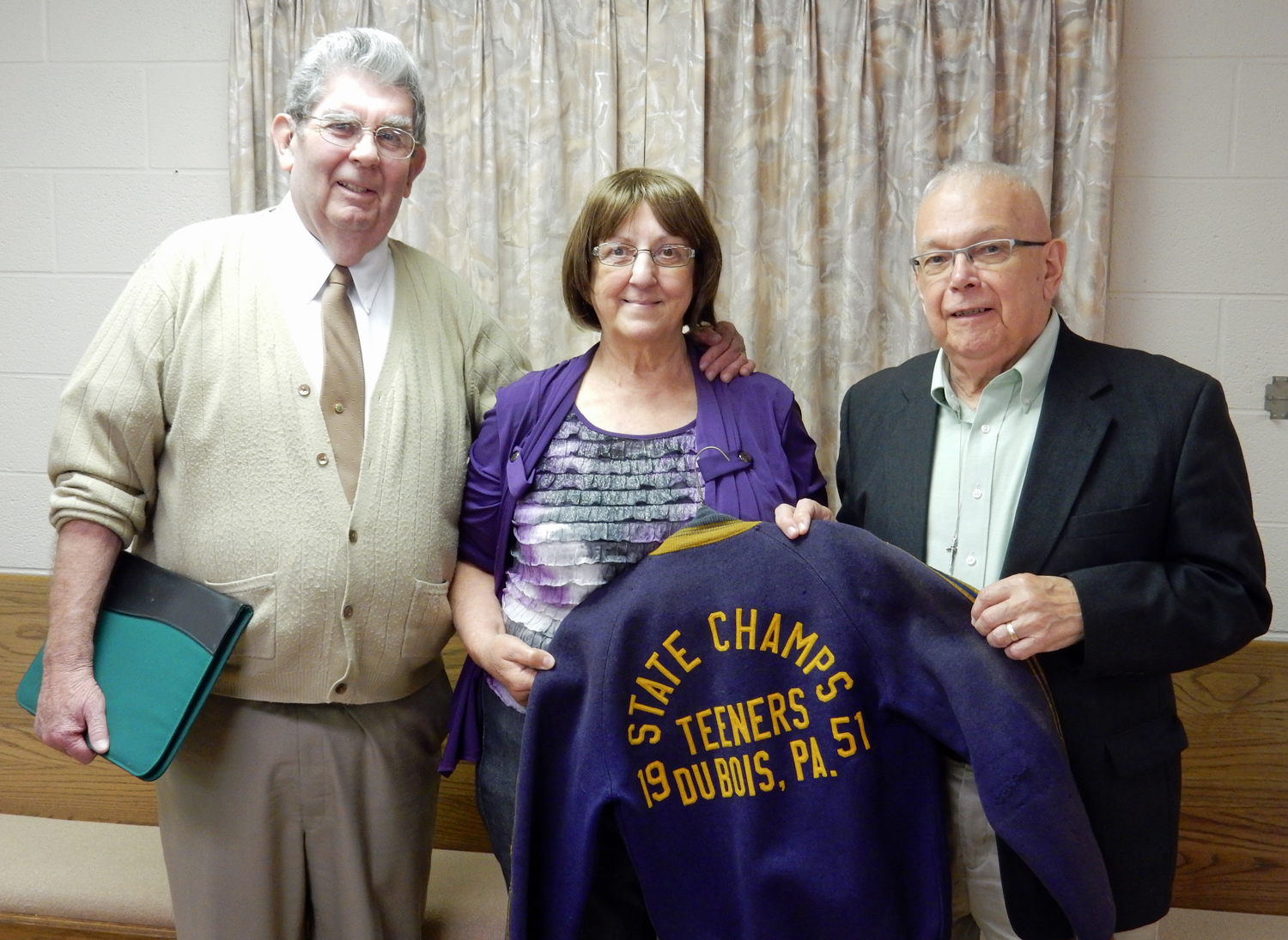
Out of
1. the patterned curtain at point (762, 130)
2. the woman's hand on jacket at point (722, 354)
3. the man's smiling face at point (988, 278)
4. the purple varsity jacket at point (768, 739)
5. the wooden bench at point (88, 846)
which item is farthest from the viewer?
the patterned curtain at point (762, 130)

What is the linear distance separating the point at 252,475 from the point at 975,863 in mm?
1170

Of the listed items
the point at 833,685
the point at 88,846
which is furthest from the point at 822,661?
the point at 88,846

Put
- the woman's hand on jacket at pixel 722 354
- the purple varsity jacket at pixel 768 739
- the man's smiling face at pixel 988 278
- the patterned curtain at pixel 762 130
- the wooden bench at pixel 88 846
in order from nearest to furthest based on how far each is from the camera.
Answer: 1. the purple varsity jacket at pixel 768 739
2. the man's smiling face at pixel 988 278
3. the woman's hand on jacket at pixel 722 354
4. the wooden bench at pixel 88 846
5. the patterned curtain at pixel 762 130

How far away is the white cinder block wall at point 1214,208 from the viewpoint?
2.19 metres

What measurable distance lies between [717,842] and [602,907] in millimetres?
229

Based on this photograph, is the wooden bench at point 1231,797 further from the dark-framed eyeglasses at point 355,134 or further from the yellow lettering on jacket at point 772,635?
the dark-framed eyeglasses at point 355,134

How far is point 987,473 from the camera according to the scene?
1407 mm

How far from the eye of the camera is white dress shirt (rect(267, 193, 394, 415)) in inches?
62.3

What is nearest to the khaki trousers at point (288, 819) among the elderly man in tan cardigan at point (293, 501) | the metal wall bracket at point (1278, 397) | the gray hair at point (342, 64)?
the elderly man in tan cardigan at point (293, 501)

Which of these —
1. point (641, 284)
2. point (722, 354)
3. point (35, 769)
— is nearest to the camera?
point (641, 284)

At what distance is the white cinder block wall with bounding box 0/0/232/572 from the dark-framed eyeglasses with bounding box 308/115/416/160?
1100 millimetres

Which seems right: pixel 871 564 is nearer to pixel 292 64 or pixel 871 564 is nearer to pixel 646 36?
pixel 646 36

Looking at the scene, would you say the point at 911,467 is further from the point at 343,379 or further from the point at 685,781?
the point at 343,379

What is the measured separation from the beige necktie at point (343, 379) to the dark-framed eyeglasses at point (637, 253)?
42cm
